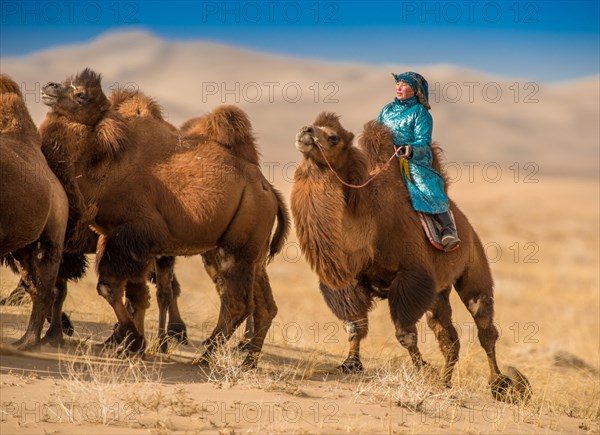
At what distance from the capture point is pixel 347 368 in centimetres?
986

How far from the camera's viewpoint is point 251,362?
928 cm

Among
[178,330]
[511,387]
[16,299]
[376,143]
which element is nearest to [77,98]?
[376,143]

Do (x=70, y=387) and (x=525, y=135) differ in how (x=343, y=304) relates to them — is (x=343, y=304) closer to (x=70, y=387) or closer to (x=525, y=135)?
(x=70, y=387)

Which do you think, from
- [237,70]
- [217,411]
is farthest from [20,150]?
[237,70]

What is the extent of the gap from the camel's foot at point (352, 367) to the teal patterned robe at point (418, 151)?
1.68 metres

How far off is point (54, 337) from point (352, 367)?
2869 millimetres

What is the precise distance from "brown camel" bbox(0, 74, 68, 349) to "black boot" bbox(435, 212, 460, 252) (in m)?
3.47

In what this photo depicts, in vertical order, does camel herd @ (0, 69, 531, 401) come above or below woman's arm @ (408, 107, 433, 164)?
below

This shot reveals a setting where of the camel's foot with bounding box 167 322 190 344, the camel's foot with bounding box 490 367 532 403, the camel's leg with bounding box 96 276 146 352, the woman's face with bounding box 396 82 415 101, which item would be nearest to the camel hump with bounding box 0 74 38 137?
the camel's leg with bounding box 96 276 146 352

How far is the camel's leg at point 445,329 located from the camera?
10234mm

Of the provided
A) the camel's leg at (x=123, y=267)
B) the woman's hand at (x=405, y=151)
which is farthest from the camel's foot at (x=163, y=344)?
the woman's hand at (x=405, y=151)

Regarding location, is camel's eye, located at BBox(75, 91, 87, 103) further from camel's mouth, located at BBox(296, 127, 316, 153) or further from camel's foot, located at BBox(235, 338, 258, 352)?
camel's foot, located at BBox(235, 338, 258, 352)

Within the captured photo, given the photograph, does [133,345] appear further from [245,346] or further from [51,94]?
[51,94]

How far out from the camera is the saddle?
31.2 feet
